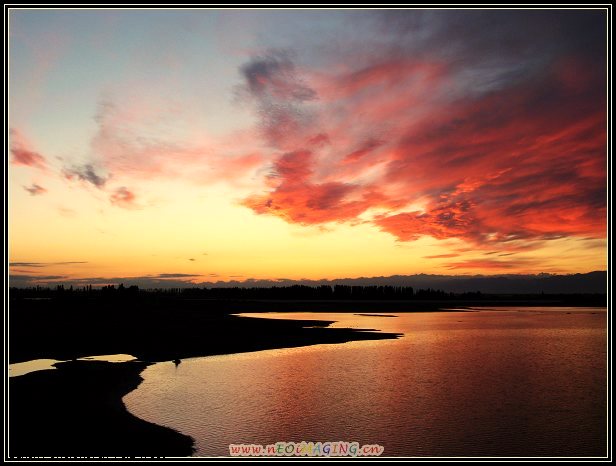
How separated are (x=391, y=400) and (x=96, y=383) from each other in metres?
17.3

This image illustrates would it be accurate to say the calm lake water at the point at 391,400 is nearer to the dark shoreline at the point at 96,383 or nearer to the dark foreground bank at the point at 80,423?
the dark foreground bank at the point at 80,423

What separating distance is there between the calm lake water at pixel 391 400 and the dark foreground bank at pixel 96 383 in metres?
1.50

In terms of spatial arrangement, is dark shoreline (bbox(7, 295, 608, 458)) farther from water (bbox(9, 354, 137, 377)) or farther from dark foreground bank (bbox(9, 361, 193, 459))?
water (bbox(9, 354, 137, 377))

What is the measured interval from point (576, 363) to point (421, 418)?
23.9 meters

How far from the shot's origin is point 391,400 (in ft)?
86.6

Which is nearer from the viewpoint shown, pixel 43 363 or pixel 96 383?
pixel 96 383

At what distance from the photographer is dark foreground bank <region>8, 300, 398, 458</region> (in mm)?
17656

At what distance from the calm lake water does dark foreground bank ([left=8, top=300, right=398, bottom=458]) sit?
1.50m

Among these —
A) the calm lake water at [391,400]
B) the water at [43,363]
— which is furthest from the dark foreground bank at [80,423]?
the water at [43,363]

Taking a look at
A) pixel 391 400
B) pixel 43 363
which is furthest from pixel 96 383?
pixel 391 400

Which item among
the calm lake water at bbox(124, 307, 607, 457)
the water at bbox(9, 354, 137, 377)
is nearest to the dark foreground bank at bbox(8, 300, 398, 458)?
the water at bbox(9, 354, 137, 377)

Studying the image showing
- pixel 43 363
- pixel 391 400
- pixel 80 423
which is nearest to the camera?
pixel 80 423

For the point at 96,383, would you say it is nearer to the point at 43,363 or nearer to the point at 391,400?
the point at 43,363
